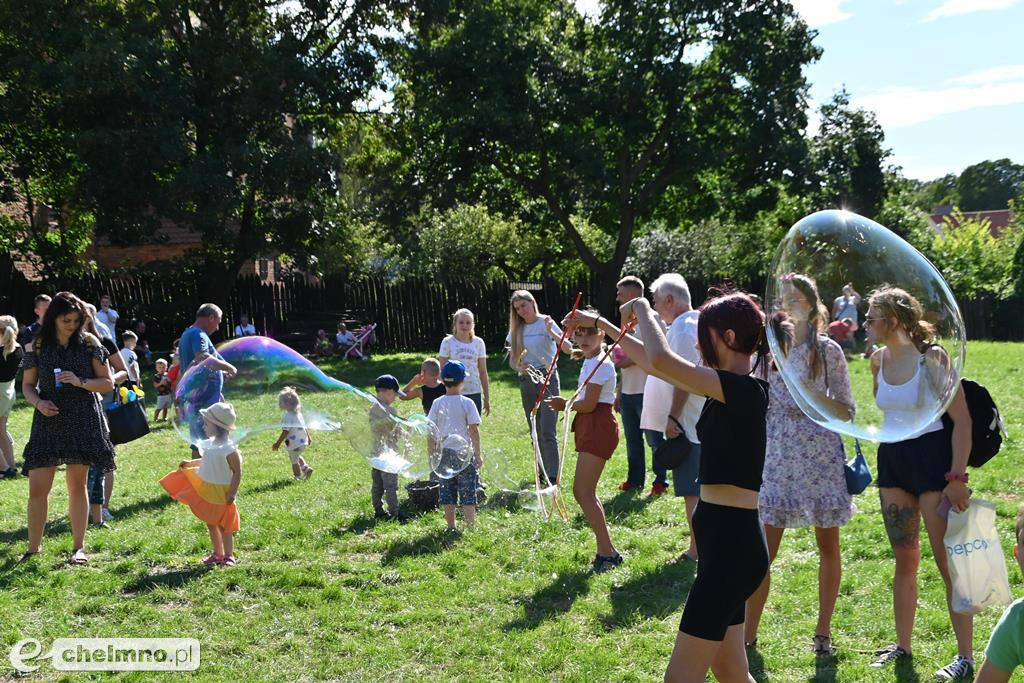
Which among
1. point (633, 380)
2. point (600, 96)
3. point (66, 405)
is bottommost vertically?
point (633, 380)

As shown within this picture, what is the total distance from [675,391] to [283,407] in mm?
2699

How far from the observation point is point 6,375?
382 inches

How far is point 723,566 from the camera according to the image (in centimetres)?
341

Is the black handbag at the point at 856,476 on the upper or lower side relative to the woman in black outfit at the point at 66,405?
lower

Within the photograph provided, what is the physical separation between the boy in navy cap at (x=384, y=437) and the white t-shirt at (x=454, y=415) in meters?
0.33

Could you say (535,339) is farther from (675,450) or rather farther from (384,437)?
(675,450)

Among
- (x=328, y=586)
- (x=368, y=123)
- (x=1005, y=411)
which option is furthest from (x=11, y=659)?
(x=368, y=123)

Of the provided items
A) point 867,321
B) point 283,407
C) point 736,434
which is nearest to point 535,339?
point 283,407

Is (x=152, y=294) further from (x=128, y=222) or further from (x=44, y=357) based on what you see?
(x=44, y=357)

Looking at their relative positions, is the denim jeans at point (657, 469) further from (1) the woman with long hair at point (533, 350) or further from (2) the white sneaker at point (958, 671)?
(2) the white sneaker at point (958, 671)

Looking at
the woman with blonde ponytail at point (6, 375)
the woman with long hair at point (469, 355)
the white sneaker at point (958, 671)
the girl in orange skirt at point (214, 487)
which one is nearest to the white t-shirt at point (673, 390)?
the white sneaker at point (958, 671)

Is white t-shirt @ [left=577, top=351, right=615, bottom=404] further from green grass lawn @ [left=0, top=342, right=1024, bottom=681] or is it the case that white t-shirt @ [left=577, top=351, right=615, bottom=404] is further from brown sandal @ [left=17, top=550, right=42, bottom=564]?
brown sandal @ [left=17, top=550, right=42, bottom=564]

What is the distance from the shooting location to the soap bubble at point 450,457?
697 centimetres

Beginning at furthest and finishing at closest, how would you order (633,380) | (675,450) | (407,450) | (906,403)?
(633,380), (407,450), (675,450), (906,403)
